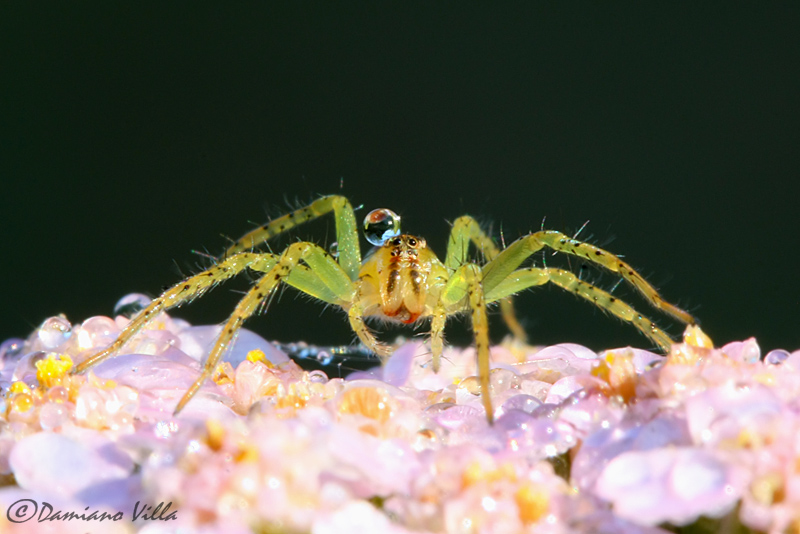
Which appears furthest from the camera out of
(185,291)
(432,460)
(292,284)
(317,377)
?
(292,284)

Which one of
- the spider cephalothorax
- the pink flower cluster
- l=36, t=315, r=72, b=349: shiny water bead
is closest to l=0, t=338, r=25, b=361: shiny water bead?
l=36, t=315, r=72, b=349: shiny water bead

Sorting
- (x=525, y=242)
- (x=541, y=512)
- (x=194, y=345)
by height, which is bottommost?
(x=541, y=512)

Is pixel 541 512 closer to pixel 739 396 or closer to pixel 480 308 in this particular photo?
pixel 739 396

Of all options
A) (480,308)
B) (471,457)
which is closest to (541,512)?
(471,457)

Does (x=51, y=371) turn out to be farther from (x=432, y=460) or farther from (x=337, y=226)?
(x=337, y=226)

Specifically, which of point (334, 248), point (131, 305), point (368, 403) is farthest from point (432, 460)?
point (334, 248)

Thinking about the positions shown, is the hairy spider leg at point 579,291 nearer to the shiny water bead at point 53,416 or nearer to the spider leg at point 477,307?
the spider leg at point 477,307

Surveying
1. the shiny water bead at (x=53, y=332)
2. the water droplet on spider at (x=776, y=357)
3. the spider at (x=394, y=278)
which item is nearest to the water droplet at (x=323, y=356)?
the spider at (x=394, y=278)
